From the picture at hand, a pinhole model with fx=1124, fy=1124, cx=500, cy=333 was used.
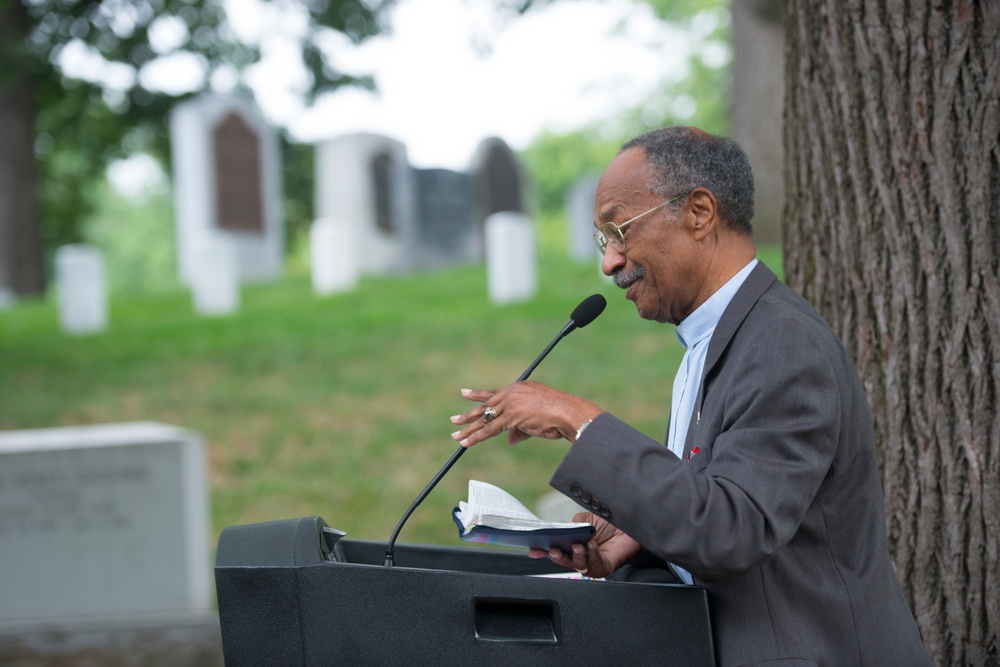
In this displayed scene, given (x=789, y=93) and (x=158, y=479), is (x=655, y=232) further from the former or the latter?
(x=158, y=479)

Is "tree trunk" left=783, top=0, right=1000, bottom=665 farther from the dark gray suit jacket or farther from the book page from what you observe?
the book page

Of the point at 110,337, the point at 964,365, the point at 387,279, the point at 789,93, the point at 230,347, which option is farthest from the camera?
the point at 387,279

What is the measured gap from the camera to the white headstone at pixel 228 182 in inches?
669

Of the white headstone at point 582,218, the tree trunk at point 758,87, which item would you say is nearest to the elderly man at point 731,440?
the tree trunk at point 758,87

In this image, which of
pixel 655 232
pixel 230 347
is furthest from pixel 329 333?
pixel 655 232

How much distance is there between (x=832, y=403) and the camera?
200 cm

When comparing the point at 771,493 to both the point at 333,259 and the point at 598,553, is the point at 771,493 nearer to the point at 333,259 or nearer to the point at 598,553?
the point at 598,553

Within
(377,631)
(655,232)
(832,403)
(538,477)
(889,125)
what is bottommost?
(538,477)

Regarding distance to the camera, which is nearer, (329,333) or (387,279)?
(329,333)

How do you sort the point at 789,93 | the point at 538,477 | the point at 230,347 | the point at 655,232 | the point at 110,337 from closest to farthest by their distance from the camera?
the point at 655,232 → the point at 789,93 → the point at 538,477 → the point at 230,347 → the point at 110,337

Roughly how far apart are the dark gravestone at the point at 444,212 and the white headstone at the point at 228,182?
95.7 inches

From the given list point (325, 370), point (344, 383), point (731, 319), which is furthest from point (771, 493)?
point (325, 370)

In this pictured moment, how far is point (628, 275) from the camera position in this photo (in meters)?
2.34

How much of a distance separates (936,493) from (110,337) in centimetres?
1088
